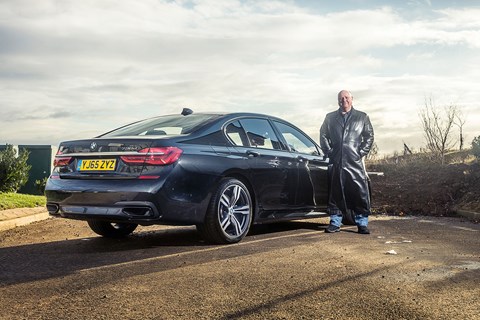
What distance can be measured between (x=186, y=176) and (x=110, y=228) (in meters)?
2.09

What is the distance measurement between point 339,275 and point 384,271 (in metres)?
0.50

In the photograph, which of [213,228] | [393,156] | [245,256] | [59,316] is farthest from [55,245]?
[393,156]

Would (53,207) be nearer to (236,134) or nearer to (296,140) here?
(236,134)

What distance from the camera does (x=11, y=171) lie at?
14.5 metres

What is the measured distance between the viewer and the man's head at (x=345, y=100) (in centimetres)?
835

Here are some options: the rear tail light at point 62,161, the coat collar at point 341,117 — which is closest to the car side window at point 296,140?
the coat collar at point 341,117

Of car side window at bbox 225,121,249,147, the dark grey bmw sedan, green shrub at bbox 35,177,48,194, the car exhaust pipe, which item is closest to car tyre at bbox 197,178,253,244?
the dark grey bmw sedan

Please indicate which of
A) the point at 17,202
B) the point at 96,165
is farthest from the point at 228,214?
the point at 17,202

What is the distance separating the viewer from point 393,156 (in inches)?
1041

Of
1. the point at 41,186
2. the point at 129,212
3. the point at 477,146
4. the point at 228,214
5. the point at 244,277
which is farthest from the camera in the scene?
the point at 477,146

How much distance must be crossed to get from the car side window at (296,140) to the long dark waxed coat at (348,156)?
29 cm

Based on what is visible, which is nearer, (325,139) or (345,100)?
(345,100)

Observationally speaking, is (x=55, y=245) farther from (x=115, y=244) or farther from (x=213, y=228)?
(x=213, y=228)

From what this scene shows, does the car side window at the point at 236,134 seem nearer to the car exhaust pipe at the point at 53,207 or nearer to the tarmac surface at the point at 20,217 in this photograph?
the car exhaust pipe at the point at 53,207
